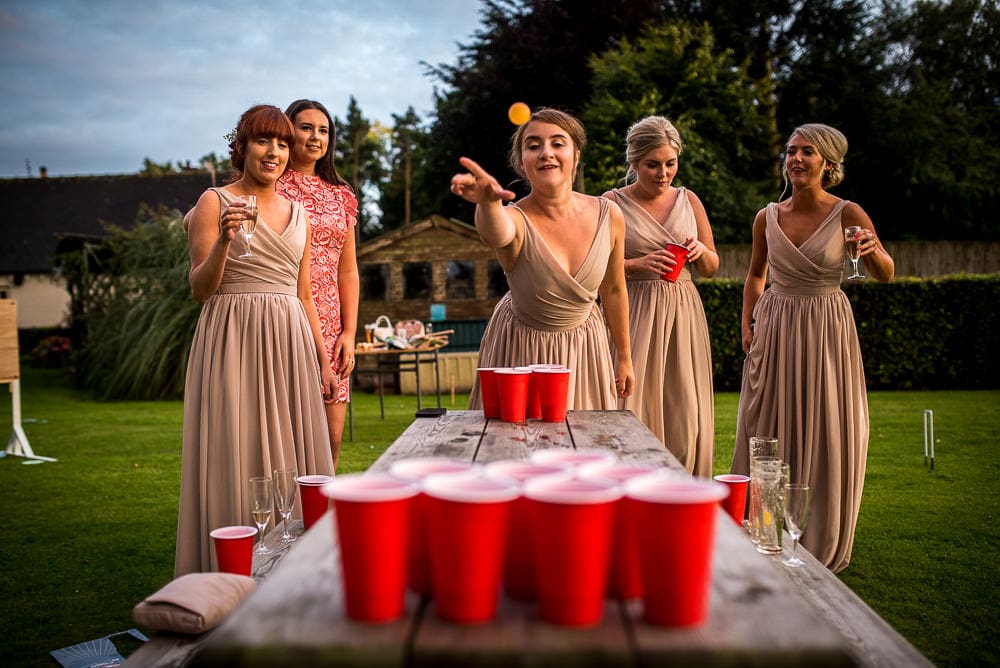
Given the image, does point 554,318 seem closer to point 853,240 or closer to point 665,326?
point 665,326

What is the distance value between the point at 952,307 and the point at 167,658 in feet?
51.1

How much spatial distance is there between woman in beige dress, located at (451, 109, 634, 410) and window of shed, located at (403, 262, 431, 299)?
17.2 meters

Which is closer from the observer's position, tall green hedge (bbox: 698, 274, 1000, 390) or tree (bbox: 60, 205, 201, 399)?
tall green hedge (bbox: 698, 274, 1000, 390)

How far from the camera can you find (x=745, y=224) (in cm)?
2175

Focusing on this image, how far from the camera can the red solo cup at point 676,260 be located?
4.65 metres

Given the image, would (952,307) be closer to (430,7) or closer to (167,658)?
(167,658)

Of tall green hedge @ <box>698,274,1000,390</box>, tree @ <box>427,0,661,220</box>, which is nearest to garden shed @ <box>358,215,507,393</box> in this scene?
tree @ <box>427,0,661,220</box>

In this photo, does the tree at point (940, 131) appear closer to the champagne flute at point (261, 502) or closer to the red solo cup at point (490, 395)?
the red solo cup at point (490, 395)

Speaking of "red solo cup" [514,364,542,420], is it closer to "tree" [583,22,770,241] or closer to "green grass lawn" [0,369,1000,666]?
"green grass lawn" [0,369,1000,666]

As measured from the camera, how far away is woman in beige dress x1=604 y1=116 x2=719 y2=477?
489 cm

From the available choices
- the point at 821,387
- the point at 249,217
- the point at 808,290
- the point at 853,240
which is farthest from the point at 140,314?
the point at 853,240

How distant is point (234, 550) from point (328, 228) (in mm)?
2704

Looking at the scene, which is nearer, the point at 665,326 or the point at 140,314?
the point at 665,326

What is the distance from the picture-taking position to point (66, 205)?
4634 centimetres
